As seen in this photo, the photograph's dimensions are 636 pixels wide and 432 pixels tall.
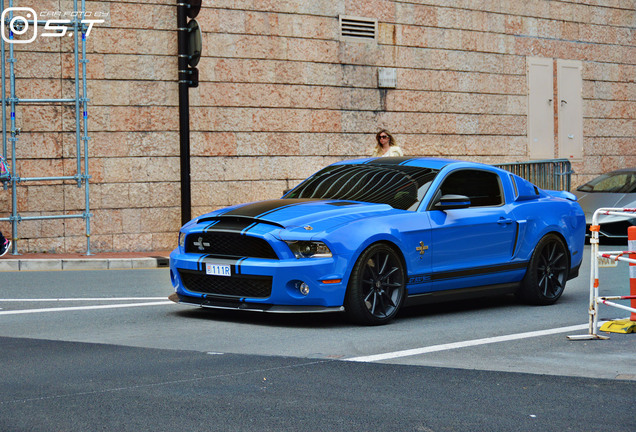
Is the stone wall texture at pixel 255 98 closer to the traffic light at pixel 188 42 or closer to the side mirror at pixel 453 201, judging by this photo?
the traffic light at pixel 188 42

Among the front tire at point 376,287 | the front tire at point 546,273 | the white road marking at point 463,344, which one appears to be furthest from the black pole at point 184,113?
the white road marking at point 463,344

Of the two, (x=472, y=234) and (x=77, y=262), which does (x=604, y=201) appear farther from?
(x=472, y=234)

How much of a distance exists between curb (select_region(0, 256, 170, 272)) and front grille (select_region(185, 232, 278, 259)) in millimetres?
5650

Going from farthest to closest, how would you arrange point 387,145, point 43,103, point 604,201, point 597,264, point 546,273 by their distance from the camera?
point 604,201, point 43,103, point 387,145, point 546,273, point 597,264

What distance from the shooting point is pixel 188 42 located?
15.8 metres

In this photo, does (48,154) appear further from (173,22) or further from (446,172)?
(446,172)

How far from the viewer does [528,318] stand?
9188mm

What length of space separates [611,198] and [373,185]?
9.91 m

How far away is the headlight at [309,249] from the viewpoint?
318 inches

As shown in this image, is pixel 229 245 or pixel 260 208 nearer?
pixel 229 245

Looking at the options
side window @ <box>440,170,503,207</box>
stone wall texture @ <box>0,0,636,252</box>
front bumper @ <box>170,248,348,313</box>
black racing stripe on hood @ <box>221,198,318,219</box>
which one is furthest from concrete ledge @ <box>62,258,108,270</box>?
side window @ <box>440,170,503,207</box>

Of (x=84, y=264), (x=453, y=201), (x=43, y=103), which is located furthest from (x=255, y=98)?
(x=453, y=201)

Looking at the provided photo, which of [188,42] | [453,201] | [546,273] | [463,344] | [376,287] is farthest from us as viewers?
[188,42]

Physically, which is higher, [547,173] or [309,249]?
[547,173]
